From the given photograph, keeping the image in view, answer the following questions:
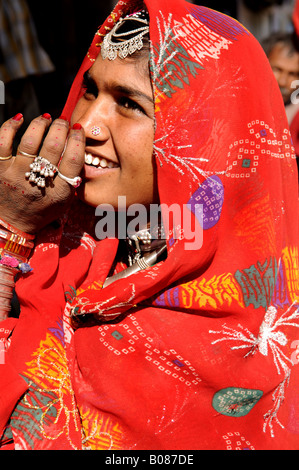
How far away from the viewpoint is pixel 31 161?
5.69 feet

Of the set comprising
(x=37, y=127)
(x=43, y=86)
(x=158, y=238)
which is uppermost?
(x=37, y=127)

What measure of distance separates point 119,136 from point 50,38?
167 inches

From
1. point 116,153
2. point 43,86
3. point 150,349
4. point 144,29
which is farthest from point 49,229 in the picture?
point 43,86

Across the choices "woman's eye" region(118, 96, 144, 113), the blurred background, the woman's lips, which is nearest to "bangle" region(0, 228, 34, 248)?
the woman's lips

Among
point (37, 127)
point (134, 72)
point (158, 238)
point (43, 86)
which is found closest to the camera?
point (37, 127)

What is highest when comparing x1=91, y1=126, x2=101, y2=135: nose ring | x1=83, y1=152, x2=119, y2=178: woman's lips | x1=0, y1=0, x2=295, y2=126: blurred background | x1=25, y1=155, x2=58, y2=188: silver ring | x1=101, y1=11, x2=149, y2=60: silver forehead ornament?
x1=101, y1=11, x2=149, y2=60: silver forehead ornament

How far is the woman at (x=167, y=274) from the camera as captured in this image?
1.76 m

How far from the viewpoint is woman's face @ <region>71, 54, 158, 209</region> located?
184 cm

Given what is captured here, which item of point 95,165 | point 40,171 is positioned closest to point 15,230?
point 40,171

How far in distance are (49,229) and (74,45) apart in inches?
171

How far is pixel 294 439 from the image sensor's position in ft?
6.42

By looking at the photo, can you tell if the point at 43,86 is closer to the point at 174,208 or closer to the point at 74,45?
the point at 74,45

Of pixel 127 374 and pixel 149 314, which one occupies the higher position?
pixel 149 314

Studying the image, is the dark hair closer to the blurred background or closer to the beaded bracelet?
the blurred background
